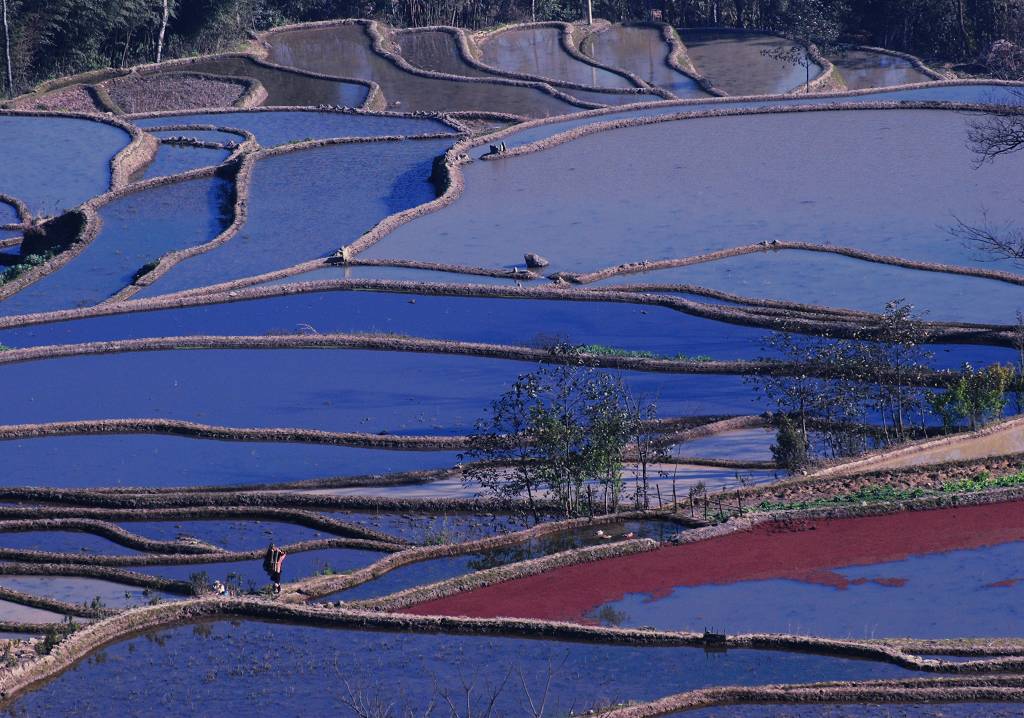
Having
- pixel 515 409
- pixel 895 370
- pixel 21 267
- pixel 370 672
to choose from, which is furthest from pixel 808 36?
pixel 370 672

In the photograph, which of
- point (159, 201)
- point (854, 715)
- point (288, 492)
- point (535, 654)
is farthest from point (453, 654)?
point (159, 201)

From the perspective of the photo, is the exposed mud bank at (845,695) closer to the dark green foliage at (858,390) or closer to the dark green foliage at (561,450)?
the dark green foliage at (561,450)

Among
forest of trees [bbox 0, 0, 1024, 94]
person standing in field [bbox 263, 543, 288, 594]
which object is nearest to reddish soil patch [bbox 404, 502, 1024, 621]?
person standing in field [bbox 263, 543, 288, 594]

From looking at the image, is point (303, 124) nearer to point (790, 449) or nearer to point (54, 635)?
point (790, 449)

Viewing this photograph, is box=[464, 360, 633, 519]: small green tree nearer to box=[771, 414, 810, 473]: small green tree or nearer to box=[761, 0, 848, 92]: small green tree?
box=[771, 414, 810, 473]: small green tree

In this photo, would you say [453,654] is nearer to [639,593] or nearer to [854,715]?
[639,593]

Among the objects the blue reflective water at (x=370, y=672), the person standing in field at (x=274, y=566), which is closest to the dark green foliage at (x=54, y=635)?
the blue reflective water at (x=370, y=672)
